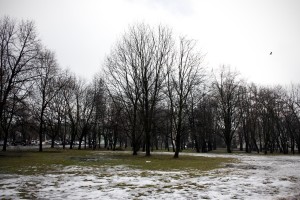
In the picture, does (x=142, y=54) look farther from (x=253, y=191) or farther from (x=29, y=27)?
(x=253, y=191)

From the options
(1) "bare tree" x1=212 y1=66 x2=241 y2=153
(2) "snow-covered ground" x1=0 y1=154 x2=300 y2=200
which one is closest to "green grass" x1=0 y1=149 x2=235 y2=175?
(2) "snow-covered ground" x1=0 y1=154 x2=300 y2=200

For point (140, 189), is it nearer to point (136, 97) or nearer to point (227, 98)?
point (136, 97)

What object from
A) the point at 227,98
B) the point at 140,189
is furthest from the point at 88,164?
the point at 227,98

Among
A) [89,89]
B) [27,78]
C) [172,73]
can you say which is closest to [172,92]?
[172,73]

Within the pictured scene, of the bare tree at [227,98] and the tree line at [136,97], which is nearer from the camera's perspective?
the tree line at [136,97]

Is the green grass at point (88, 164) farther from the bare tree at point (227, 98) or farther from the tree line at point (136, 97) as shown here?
the bare tree at point (227, 98)

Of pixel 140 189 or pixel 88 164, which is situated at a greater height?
pixel 140 189

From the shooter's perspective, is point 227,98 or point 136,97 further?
point 227,98

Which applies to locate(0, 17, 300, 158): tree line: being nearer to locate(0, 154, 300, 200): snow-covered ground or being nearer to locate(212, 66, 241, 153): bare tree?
locate(212, 66, 241, 153): bare tree

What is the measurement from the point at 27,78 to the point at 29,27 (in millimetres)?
7670

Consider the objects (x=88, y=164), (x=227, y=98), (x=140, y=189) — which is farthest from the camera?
(x=227, y=98)

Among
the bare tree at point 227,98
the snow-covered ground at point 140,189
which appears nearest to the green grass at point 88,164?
the snow-covered ground at point 140,189

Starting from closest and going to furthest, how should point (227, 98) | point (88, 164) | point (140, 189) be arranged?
point (140, 189)
point (88, 164)
point (227, 98)

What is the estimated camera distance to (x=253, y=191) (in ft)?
33.3
